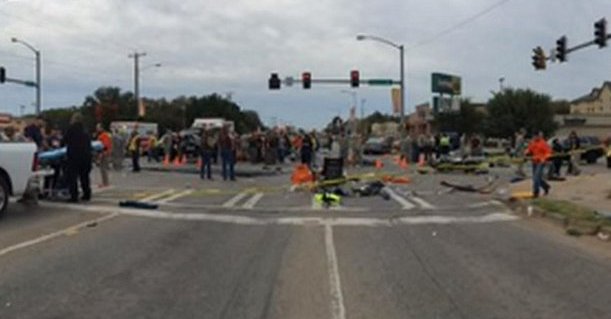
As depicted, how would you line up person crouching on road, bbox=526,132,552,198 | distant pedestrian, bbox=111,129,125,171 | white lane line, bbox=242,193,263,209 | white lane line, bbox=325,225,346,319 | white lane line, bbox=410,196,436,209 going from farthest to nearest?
distant pedestrian, bbox=111,129,125,171 < person crouching on road, bbox=526,132,552,198 < white lane line, bbox=410,196,436,209 < white lane line, bbox=242,193,263,209 < white lane line, bbox=325,225,346,319

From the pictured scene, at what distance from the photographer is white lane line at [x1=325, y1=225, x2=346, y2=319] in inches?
292

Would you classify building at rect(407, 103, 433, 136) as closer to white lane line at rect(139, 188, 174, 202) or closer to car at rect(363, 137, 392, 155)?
car at rect(363, 137, 392, 155)

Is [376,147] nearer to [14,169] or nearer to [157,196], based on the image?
[157,196]

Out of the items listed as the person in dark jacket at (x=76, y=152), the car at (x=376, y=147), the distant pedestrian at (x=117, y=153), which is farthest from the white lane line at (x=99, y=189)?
the car at (x=376, y=147)

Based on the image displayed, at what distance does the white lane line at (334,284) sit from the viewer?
7.41 m

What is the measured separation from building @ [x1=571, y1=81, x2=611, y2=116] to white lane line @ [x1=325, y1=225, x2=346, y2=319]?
499 feet

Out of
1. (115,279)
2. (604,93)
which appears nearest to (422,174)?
(115,279)

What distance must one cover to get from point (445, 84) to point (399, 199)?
6635cm

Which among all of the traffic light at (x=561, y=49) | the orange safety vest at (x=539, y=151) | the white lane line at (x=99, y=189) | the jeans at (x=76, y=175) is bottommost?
the white lane line at (x=99, y=189)

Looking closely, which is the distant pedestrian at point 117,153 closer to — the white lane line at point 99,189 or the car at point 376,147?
the white lane line at point 99,189

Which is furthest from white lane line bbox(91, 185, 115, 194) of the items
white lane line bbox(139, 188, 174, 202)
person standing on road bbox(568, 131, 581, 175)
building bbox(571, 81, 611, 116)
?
building bbox(571, 81, 611, 116)

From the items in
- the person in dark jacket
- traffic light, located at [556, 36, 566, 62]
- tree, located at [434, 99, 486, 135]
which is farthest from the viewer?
tree, located at [434, 99, 486, 135]

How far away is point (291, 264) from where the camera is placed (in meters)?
10.1

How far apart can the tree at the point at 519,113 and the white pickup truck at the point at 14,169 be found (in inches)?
3311
